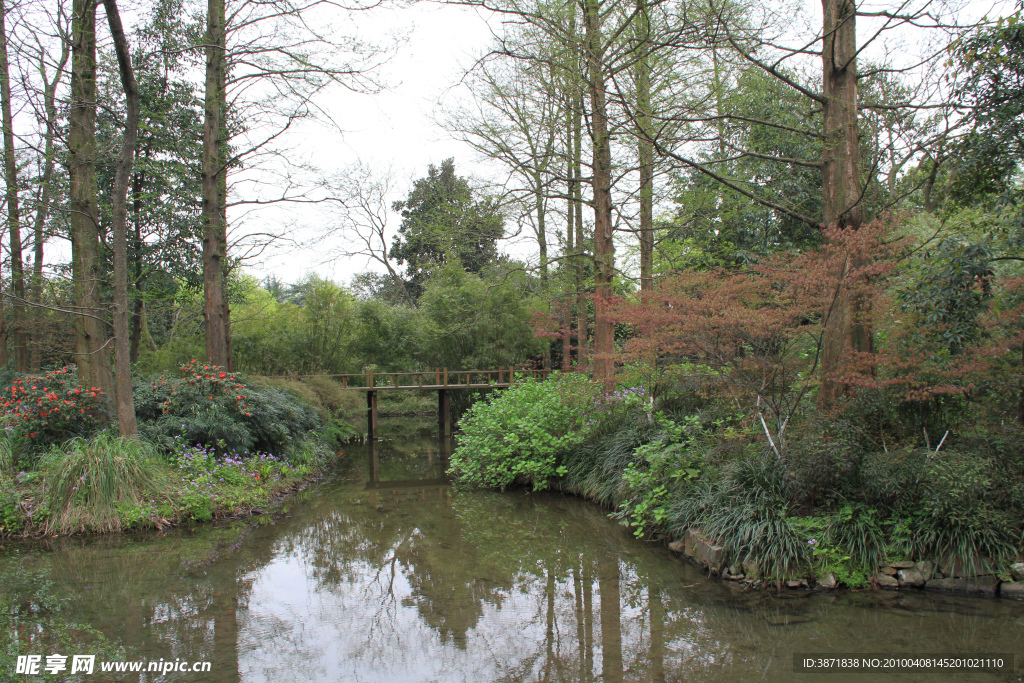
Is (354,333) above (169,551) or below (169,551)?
above

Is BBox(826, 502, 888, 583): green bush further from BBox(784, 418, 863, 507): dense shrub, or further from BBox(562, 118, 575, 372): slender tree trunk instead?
BBox(562, 118, 575, 372): slender tree trunk

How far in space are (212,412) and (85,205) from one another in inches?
130

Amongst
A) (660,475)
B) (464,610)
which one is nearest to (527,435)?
(660,475)

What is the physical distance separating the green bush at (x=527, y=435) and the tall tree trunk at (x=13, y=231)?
732cm

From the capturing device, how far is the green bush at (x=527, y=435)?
899 cm

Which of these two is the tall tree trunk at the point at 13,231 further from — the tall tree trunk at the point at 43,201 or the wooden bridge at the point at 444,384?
the wooden bridge at the point at 444,384

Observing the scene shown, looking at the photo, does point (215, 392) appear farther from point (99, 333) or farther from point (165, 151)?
point (165, 151)

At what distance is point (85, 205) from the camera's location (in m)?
8.53

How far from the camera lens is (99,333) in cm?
874

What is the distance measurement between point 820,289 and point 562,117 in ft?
29.9

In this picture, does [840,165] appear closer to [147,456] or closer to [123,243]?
[123,243]

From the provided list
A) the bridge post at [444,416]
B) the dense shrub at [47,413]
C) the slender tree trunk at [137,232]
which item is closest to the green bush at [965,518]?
the dense shrub at [47,413]

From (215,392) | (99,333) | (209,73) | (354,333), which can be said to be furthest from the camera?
(354,333)

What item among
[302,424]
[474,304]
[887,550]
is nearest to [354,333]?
[474,304]
